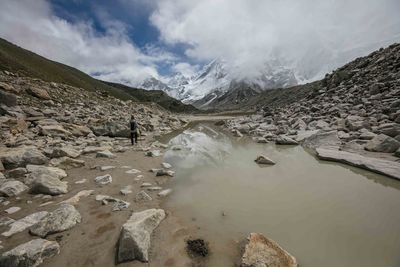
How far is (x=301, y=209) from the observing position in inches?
240

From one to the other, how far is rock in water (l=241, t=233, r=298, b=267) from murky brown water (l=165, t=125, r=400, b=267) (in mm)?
329

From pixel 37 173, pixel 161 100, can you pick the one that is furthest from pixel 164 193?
pixel 161 100

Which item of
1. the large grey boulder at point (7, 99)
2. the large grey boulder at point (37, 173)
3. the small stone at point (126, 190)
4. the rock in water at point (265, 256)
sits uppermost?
the large grey boulder at point (7, 99)

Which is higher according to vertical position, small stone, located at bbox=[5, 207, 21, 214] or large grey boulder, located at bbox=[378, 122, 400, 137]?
large grey boulder, located at bbox=[378, 122, 400, 137]

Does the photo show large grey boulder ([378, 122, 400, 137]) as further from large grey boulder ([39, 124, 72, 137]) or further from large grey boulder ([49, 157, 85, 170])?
large grey boulder ([39, 124, 72, 137])

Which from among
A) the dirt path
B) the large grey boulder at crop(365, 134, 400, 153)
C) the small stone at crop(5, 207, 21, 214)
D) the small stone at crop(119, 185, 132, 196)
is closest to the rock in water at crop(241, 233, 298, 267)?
the dirt path

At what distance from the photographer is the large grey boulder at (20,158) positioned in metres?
8.52

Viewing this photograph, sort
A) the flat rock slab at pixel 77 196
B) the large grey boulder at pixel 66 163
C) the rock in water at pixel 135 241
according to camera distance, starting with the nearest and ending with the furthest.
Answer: the rock in water at pixel 135 241, the flat rock slab at pixel 77 196, the large grey boulder at pixel 66 163

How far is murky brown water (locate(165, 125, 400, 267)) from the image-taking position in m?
4.41

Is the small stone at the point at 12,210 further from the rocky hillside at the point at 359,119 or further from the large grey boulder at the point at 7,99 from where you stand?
the large grey boulder at the point at 7,99

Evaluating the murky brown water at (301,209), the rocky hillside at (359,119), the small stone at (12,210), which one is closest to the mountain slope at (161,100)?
the rocky hillside at (359,119)

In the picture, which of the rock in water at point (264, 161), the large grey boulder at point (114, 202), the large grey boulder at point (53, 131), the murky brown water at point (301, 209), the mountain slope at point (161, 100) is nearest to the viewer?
the murky brown water at point (301, 209)

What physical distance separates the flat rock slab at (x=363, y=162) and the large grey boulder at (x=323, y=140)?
1621mm

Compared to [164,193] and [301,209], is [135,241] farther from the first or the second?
[301,209]
